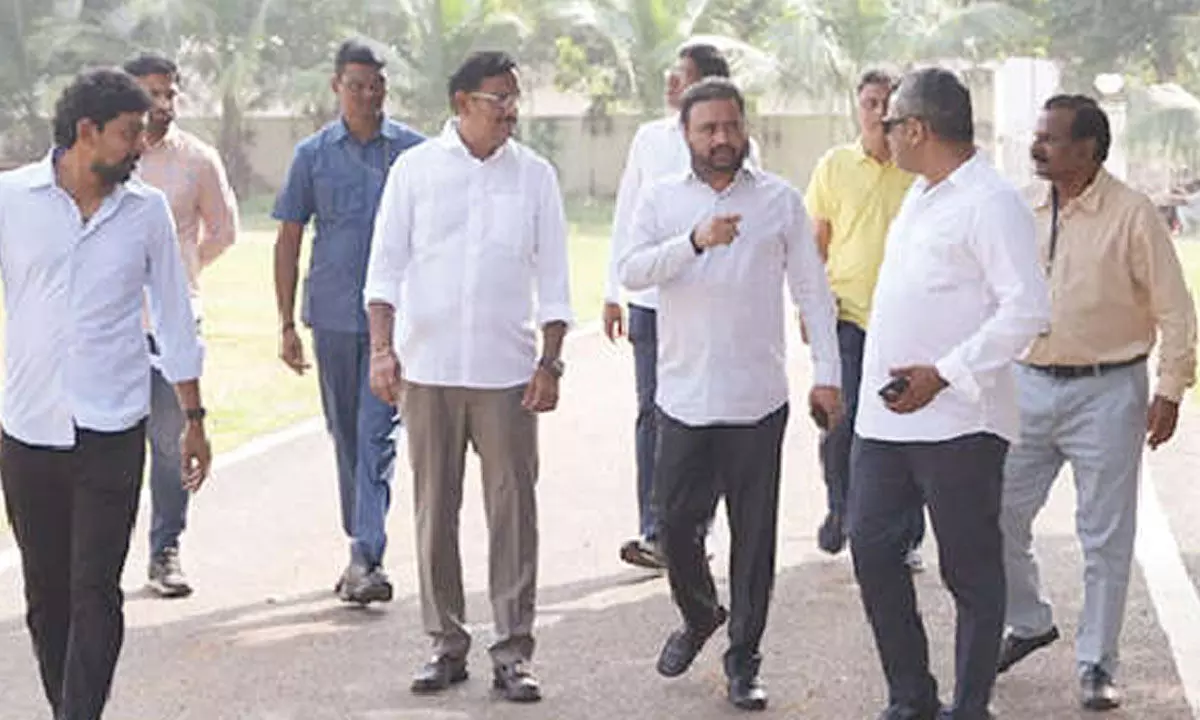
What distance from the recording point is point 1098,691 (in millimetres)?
7637

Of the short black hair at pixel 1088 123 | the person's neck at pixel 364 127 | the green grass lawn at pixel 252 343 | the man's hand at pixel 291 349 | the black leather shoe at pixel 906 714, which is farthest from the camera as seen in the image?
the green grass lawn at pixel 252 343

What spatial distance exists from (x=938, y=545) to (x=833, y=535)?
131 inches

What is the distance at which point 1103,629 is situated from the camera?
303 inches

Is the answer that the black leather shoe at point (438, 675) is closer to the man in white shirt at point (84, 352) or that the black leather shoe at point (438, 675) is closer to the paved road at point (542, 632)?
the paved road at point (542, 632)

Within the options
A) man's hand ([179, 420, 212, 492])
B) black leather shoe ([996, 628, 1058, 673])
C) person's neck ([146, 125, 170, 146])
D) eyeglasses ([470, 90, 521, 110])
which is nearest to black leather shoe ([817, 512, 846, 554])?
black leather shoe ([996, 628, 1058, 673])

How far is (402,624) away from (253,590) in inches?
37.4

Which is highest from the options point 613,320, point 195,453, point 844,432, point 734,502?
point 195,453

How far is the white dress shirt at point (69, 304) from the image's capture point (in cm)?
654

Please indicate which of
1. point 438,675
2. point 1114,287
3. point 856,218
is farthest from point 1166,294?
point 438,675

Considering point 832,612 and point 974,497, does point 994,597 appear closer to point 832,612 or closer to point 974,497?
point 974,497

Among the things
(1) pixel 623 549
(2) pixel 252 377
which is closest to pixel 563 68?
(2) pixel 252 377

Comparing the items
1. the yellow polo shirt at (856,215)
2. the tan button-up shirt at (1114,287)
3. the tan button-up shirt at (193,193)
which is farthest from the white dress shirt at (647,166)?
the tan button-up shirt at (1114,287)

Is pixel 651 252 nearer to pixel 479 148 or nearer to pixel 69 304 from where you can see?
pixel 479 148

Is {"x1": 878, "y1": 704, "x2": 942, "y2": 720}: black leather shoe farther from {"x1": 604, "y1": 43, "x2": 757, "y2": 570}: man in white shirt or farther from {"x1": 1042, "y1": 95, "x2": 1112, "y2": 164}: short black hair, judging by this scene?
{"x1": 604, "y1": 43, "x2": 757, "y2": 570}: man in white shirt
